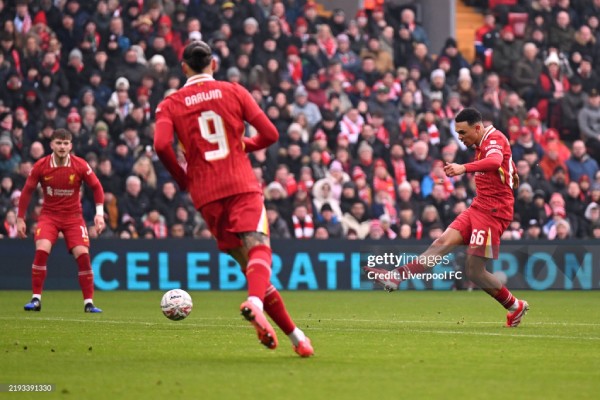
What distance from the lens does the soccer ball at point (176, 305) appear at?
14078 millimetres

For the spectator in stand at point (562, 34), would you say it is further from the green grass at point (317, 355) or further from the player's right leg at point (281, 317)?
the player's right leg at point (281, 317)

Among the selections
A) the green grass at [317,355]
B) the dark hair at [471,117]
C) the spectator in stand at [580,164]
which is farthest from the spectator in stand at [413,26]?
the dark hair at [471,117]

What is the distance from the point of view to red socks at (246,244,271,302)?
9703 millimetres

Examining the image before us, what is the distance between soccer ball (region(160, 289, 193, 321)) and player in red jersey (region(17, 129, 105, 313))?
3056mm

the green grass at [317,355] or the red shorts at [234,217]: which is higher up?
the red shorts at [234,217]

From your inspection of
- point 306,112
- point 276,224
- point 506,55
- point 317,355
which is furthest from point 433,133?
point 317,355

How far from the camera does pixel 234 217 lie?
10.0 meters

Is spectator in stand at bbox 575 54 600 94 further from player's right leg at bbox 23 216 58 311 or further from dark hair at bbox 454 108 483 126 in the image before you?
player's right leg at bbox 23 216 58 311

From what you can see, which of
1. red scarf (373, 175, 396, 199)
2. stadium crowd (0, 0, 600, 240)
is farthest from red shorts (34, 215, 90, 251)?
red scarf (373, 175, 396, 199)

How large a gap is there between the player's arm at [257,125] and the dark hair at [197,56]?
0.34m

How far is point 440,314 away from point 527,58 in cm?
1280

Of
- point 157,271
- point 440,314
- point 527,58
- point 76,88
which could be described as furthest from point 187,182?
point 527,58

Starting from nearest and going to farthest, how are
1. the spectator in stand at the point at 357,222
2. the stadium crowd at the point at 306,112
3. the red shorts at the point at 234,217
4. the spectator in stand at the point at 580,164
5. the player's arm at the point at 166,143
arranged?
the player's arm at the point at 166,143 < the red shorts at the point at 234,217 < the stadium crowd at the point at 306,112 < the spectator in stand at the point at 357,222 < the spectator in stand at the point at 580,164

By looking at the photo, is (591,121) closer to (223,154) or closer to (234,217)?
(223,154)
